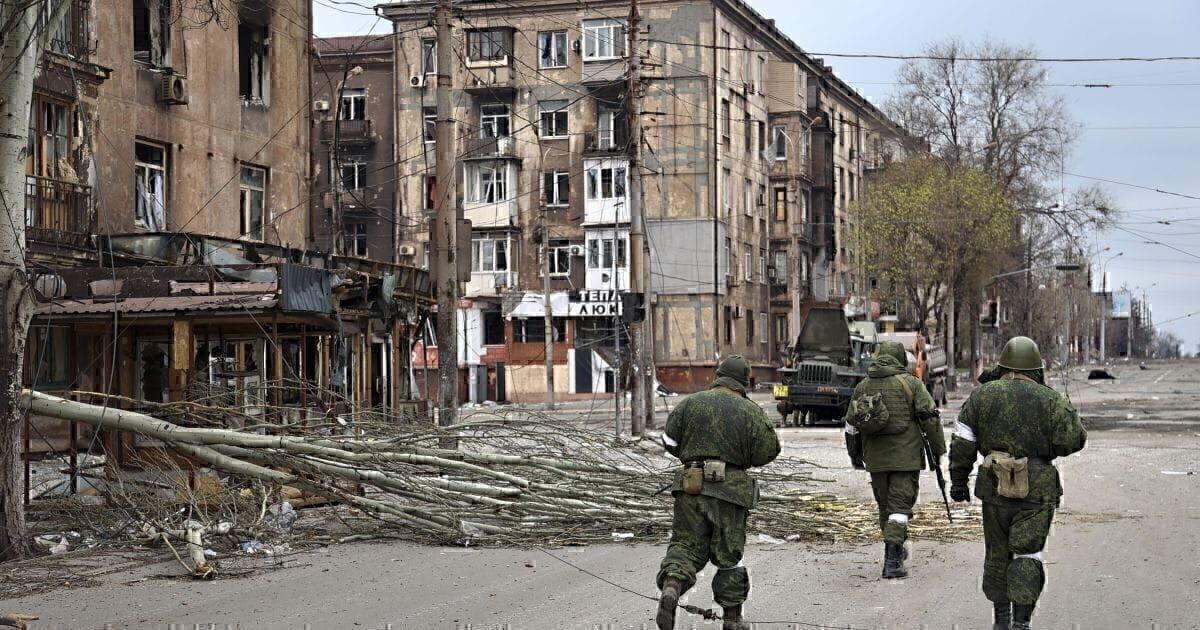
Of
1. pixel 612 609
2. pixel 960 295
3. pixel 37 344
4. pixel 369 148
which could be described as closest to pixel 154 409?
pixel 612 609

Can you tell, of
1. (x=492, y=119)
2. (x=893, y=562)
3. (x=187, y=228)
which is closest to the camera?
(x=893, y=562)

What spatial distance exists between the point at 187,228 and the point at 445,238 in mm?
7071

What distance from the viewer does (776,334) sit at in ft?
218

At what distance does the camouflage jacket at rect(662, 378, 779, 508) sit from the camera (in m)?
8.36

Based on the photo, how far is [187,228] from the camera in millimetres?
24516

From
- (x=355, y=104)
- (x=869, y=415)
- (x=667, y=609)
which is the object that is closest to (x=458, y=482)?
(x=869, y=415)

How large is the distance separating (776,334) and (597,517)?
54.6 meters

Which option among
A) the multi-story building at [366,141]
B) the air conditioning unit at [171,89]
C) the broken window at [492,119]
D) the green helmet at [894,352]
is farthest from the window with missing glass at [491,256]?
the green helmet at [894,352]

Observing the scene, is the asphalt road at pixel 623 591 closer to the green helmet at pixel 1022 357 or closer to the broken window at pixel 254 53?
the green helmet at pixel 1022 357

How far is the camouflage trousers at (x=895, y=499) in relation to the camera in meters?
10.3

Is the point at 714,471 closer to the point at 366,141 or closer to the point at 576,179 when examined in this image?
the point at 576,179

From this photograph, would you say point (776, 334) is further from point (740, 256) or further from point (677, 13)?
point (677, 13)

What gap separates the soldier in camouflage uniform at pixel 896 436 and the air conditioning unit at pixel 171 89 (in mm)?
16599

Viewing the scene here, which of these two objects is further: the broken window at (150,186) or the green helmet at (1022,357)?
the broken window at (150,186)
